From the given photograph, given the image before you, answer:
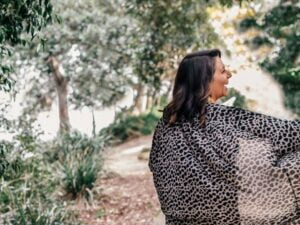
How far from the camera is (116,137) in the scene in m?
18.7

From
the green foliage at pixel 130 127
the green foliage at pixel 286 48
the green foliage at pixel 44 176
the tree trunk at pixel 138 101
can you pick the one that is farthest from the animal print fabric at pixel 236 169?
the tree trunk at pixel 138 101

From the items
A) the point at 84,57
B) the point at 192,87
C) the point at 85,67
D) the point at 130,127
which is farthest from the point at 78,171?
the point at 130,127

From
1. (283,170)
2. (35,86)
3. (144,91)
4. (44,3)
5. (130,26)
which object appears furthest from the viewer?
(144,91)

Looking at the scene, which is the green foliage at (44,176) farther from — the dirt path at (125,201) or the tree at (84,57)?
the tree at (84,57)

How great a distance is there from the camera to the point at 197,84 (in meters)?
2.88

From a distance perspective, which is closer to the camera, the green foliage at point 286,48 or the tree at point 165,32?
the green foliage at point 286,48

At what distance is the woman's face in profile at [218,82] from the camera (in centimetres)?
291

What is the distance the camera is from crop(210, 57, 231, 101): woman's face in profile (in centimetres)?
291

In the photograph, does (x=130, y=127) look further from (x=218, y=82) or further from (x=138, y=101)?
(x=218, y=82)

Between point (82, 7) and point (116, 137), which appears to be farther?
point (116, 137)

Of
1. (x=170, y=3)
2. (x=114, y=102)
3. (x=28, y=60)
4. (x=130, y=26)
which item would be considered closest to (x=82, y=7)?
(x=130, y=26)

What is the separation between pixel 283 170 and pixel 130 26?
14374 mm

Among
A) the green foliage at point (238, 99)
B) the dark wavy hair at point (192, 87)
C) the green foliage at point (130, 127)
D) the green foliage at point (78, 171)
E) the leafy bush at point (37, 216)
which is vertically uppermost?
the dark wavy hair at point (192, 87)

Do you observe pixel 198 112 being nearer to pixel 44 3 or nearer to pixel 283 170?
pixel 283 170
